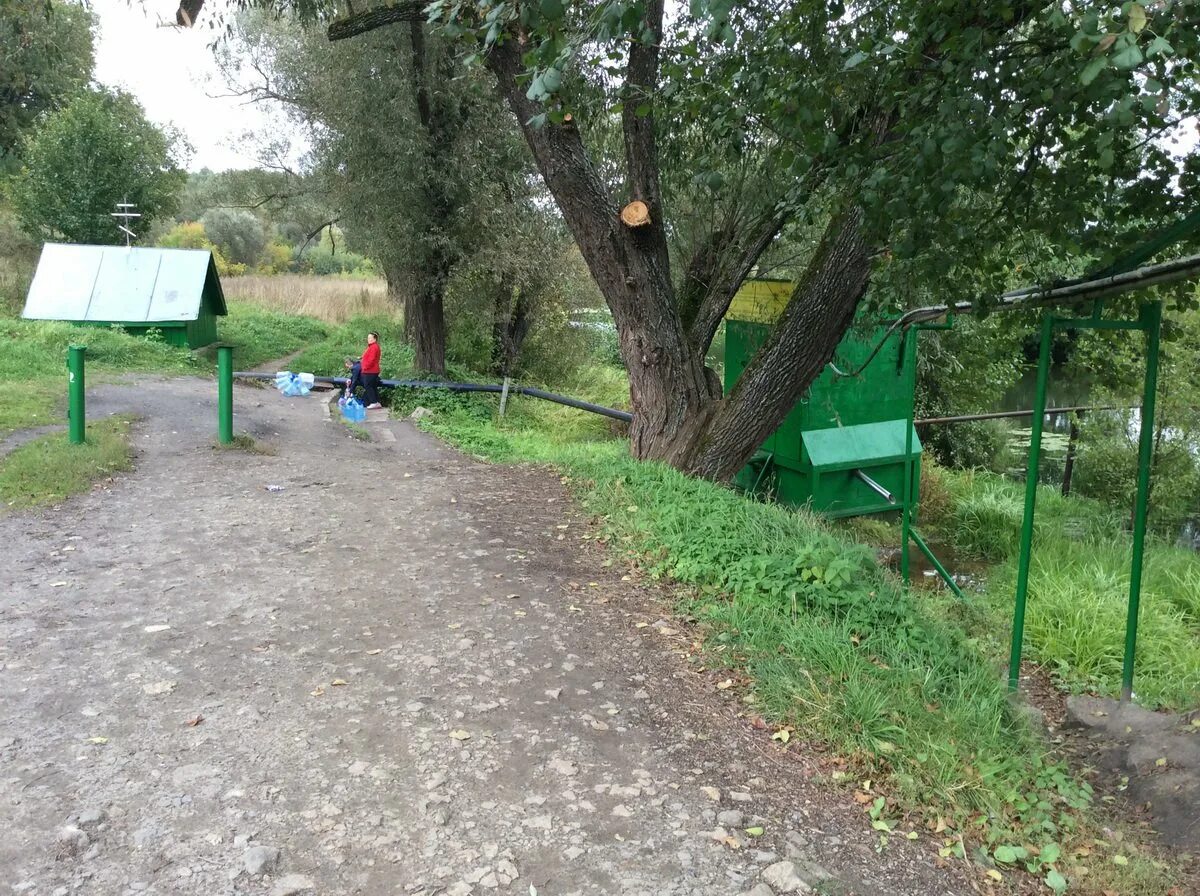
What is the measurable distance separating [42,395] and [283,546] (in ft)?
25.6

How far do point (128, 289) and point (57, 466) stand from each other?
1217 centimetres

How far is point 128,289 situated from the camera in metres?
18.6

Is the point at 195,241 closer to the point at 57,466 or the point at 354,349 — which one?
the point at 354,349

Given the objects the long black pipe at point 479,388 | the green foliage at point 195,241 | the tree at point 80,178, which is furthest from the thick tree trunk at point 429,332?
the green foliage at point 195,241

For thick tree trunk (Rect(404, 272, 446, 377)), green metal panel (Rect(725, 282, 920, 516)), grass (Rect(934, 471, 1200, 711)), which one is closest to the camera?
grass (Rect(934, 471, 1200, 711))

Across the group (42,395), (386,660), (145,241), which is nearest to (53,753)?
(386,660)

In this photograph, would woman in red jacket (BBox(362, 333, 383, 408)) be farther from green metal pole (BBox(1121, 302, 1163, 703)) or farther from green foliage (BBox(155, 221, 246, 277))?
green foliage (BBox(155, 221, 246, 277))

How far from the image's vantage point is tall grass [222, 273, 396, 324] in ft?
90.3

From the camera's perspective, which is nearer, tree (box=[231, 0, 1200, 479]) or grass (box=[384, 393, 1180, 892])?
tree (box=[231, 0, 1200, 479])

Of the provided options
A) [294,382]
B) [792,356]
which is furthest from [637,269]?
[294,382]

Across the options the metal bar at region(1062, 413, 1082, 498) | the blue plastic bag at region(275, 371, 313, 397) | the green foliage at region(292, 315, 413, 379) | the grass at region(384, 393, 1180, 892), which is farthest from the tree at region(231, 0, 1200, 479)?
the green foliage at region(292, 315, 413, 379)

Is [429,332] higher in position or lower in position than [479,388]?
higher

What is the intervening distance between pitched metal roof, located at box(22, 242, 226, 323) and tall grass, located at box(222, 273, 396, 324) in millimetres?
7736

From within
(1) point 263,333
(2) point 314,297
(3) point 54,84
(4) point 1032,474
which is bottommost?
(4) point 1032,474
